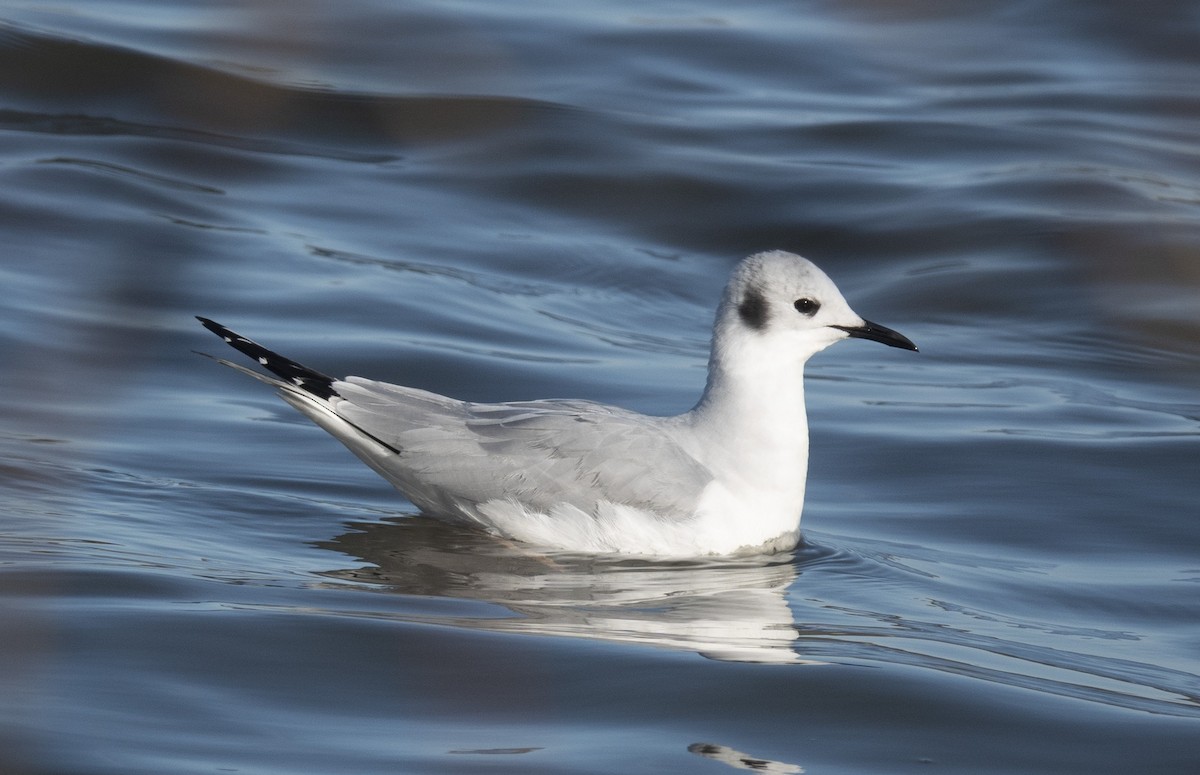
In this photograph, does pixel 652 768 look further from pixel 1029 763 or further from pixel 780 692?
pixel 1029 763

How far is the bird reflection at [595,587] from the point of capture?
5195 millimetres

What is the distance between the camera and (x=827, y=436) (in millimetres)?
7926

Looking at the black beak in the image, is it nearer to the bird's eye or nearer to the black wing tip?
the bird's eye

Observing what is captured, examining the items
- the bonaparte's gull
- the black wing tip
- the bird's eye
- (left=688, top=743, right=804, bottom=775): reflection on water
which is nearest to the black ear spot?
the bonaparte's gull

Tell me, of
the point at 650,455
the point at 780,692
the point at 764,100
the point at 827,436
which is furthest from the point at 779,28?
the point at 780,692

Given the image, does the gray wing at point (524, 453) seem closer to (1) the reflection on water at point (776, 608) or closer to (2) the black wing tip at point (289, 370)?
(2) the black wing tip at point (289, 370)

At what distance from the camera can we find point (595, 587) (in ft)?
18.6

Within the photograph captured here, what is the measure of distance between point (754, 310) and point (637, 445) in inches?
27.4

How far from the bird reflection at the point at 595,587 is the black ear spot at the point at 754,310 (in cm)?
85

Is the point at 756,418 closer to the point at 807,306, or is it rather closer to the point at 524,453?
the point at 807,306

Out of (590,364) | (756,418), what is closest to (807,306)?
(756,418)

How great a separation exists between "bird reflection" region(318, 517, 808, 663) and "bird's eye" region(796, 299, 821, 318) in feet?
2.86

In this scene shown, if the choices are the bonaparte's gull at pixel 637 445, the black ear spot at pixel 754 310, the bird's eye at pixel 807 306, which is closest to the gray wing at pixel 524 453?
the bonaparte's gull at pixel 637 445

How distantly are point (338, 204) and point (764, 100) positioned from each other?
439cm
